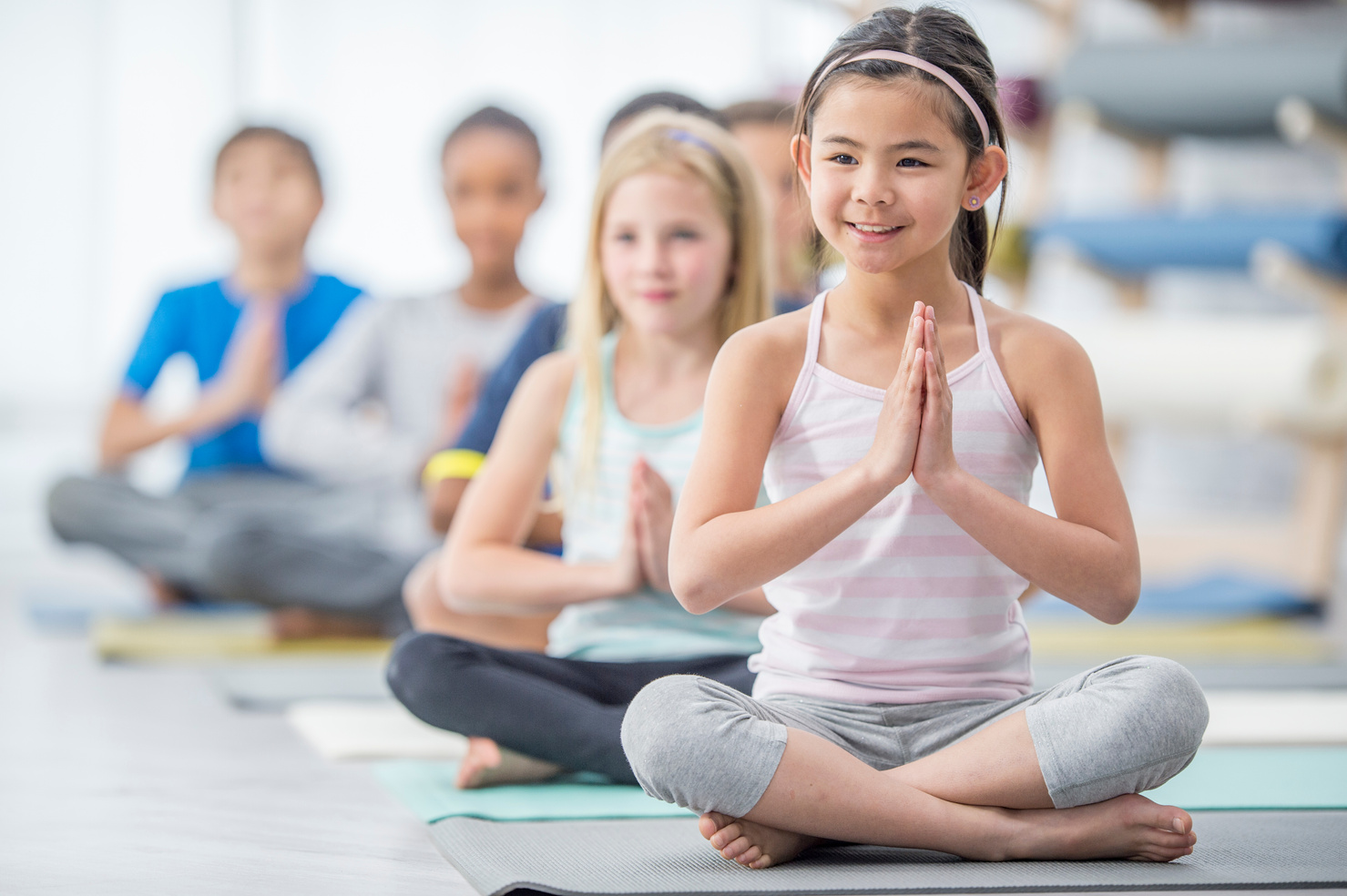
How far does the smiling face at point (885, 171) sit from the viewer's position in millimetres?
946

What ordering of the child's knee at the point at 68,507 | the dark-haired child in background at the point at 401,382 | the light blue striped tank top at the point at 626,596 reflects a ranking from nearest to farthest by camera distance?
the light blue striped tank top at the point at 626,596 < the dark-haired child in background at the point at 401,382 < the child's knee at the point at 68,507

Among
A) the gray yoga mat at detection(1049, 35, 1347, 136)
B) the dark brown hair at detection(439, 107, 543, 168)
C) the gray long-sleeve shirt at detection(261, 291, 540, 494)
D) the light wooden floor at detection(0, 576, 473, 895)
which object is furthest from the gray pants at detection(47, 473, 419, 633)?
the gray yoga mat at detection(1049, 35, 1347, 136)

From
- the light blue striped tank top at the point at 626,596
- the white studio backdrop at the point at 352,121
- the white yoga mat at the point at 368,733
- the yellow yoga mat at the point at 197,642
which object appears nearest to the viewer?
the light blue striped tank top at the point at 626,596

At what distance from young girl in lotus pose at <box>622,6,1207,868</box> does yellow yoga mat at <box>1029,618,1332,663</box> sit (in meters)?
1.09

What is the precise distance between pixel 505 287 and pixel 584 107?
5.67 ft

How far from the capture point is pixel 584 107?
385 cm

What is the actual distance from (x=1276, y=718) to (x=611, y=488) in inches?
29.6

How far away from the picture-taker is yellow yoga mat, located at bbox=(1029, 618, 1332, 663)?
2078 mm

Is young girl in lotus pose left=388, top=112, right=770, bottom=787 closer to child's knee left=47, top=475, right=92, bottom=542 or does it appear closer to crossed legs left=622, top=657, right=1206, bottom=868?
crossed legs left=622, top=657, right=1206, bottom=868

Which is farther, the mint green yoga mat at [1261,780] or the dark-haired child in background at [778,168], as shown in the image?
the dark-haired child in background at [778,168]

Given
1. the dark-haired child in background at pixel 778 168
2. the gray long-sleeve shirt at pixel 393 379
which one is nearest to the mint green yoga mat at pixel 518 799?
the dark-haired child in background at pixel 778 168

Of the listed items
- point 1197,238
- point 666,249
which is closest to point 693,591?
point 666,249

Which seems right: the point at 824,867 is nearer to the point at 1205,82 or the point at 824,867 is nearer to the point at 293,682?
the point at 293,682

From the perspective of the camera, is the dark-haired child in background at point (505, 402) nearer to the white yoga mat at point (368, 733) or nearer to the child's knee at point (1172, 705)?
the white yoga mat at point (368, 733)
